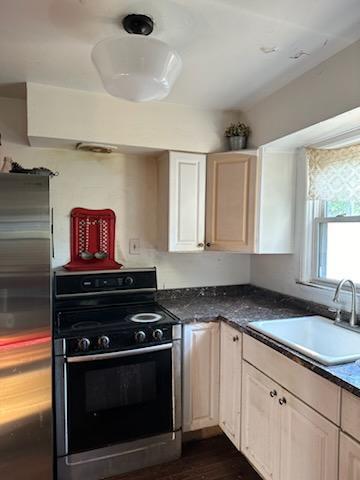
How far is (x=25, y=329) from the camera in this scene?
159 cm

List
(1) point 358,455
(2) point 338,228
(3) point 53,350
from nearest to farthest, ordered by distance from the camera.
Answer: (1) point 358,455, (3) point 53,350, (2) point 338,228

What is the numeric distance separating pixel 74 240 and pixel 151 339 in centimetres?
94

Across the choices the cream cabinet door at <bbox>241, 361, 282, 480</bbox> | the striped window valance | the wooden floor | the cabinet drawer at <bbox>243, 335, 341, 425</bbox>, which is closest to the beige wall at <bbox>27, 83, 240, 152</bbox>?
the striped window valance

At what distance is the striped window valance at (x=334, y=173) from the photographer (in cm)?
198

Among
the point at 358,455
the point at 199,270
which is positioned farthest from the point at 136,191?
the point at 358,455

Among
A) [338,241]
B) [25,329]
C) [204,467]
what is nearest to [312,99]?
[338,241]

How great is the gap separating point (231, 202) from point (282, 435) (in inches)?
56.2

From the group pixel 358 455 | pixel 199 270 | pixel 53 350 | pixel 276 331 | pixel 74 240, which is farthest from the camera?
pixel 199 270

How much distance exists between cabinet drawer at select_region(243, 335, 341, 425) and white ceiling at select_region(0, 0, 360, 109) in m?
1.47

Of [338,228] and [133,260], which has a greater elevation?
[338,228]

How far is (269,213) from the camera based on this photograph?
89.7 inches

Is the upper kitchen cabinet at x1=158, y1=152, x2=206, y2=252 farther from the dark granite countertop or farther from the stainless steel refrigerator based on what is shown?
the stainless steel refrigerator

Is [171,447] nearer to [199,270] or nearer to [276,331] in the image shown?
[276,331]

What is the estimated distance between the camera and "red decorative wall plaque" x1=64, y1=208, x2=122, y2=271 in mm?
2354
